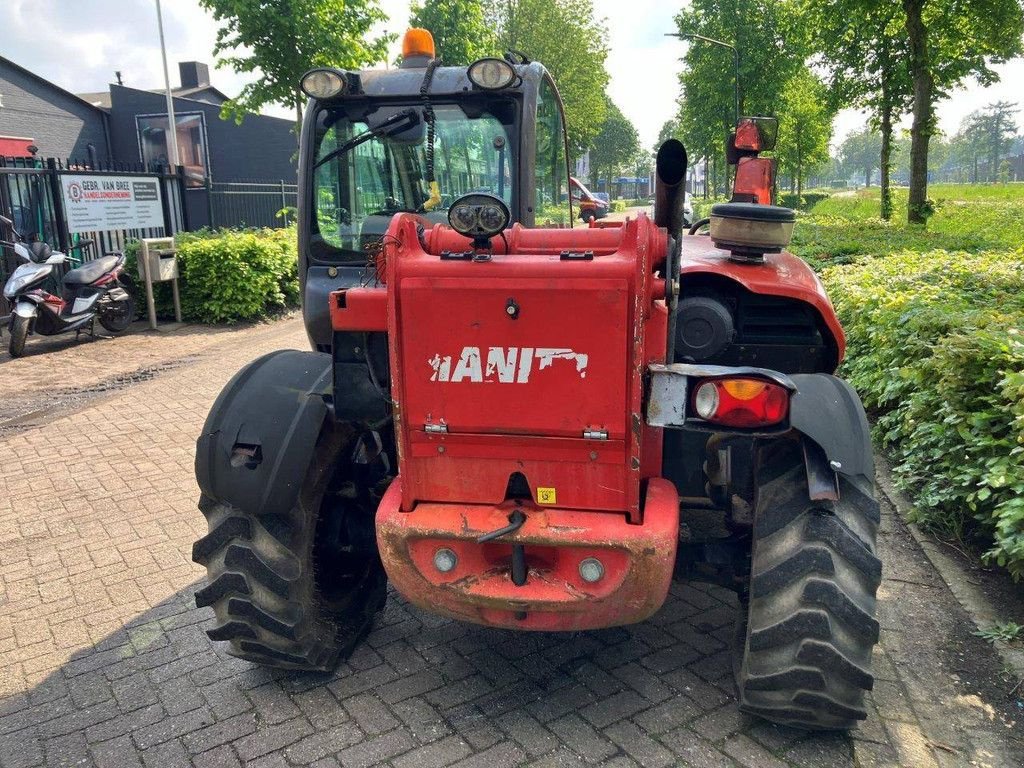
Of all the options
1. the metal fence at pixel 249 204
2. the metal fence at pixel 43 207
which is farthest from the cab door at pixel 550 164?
the metal fence at pixel 249 204

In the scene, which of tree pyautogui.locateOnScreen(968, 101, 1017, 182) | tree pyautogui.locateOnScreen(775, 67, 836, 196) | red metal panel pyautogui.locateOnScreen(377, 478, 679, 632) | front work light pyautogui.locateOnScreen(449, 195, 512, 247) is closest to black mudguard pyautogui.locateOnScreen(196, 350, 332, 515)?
red metal panel pyautogui.locateOnScreen(377, 478, 679, 632)

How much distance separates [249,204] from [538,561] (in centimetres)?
1381

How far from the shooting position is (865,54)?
57.1ft

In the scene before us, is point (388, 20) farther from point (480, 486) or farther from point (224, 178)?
point (224, 178)

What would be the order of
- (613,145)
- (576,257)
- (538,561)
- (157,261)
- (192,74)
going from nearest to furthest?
1. (576,257)
2. (538,561)
3. (157,261)
4. (192,74)
5. (613,145)

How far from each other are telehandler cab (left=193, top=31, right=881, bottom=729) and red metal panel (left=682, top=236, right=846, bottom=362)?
0.05 feet

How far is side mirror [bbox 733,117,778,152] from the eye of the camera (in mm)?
5633

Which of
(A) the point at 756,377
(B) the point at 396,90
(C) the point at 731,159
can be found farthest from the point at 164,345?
(A) the point at 756,377

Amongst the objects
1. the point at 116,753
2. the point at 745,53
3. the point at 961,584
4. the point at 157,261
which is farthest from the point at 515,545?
the point at 745,53

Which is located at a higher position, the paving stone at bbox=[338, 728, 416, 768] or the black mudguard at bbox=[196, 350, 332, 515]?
the black mudguard at bbox=[196, 350, 332, 515]

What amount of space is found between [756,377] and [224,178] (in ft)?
98.4

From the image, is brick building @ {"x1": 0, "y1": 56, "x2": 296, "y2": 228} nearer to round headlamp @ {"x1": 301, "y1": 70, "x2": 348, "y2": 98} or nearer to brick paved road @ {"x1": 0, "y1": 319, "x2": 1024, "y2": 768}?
round headlamp @ {"x1": 301, "y1": 70, "x2": 348, "y2": 98}

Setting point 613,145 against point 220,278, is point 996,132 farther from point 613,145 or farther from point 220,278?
point 220,278

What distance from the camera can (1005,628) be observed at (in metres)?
3.42
